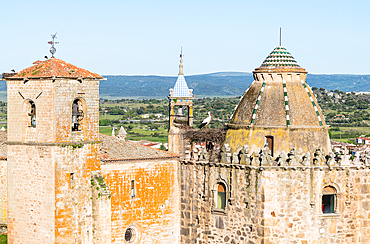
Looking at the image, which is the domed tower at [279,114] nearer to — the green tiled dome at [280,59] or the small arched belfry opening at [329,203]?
the green tiled dome at [280,59]

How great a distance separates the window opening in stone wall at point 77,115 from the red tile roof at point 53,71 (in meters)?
1.38

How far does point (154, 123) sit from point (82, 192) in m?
111

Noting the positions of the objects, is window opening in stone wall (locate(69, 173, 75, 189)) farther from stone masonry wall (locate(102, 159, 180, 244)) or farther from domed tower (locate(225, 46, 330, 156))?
domed tower (locate(225, 46, 330, 156))

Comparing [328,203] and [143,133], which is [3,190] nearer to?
[328,203]

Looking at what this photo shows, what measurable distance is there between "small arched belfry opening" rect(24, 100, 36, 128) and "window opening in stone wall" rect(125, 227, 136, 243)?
22.9 ft

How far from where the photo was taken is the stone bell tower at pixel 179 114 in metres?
36.8

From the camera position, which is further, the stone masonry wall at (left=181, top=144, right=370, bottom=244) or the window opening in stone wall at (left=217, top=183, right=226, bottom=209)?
the window opening in stone wall at (left=217, top=183, right=226, bottom=209)

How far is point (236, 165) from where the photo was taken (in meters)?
32.1

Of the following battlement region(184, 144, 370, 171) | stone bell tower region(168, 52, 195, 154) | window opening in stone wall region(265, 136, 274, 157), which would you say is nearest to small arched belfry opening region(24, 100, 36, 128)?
stone bell tower region(168, 52, 195, 154)

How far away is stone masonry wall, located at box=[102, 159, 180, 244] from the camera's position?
32.7 metres

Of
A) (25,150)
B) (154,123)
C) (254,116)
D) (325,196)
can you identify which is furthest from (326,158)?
(154,123)

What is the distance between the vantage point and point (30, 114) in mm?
31328

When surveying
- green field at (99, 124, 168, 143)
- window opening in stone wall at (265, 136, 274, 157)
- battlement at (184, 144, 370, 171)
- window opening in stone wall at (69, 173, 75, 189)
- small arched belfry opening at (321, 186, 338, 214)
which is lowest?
green field at (99, 124, 168, 143)

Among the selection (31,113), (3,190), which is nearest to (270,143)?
(31,113)
